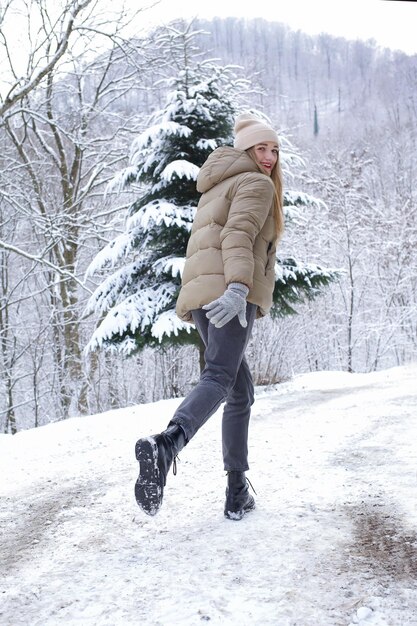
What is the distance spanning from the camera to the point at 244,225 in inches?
107

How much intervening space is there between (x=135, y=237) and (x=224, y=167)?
5191mm

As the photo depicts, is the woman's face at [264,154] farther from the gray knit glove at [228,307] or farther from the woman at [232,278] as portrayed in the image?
the gray knit glove at [228,307]

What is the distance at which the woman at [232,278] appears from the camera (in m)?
2.61

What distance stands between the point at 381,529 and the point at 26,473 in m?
2.69

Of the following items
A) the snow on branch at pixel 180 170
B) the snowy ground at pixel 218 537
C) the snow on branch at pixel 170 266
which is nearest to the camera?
the snowy ground at pixel 218 537

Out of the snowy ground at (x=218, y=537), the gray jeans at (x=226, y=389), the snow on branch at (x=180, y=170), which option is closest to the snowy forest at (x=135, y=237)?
the snow on branch at (x=180, y=170)

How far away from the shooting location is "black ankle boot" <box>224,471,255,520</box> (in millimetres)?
2908

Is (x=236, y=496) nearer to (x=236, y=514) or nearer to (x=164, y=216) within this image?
(x=236, y=514)

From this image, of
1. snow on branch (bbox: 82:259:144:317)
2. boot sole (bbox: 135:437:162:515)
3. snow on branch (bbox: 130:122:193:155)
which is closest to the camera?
boot sole (bbox: 135:437:162:515)

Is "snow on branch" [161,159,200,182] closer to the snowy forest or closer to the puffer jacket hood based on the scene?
the snowy forest

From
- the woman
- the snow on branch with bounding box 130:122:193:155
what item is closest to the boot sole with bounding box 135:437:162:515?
the woman

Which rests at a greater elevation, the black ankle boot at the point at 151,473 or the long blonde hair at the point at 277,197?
the long blonde hair at the point at 277,197

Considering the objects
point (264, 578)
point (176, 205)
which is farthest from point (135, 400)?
point (264, 578)

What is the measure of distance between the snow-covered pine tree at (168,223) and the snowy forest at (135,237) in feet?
0.08
